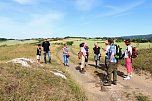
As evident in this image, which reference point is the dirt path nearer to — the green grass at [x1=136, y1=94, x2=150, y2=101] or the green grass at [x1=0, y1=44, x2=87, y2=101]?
the green grass at [x1=136, y1=94, x2=150, y2=101]

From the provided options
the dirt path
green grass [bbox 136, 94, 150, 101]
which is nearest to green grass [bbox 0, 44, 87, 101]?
the dirt path

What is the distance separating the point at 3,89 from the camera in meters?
11.0

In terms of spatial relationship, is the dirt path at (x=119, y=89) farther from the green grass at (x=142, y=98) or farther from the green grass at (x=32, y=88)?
the green grass at (x=32, y=88)

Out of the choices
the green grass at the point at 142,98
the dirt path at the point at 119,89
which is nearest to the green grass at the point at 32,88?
the dirt path at the point at 119,89

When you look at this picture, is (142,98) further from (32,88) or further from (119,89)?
(32,88)

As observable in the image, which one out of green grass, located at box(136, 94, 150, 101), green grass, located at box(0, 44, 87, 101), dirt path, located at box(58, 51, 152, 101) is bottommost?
dirt path, located at box(58, 51, 152, 101)

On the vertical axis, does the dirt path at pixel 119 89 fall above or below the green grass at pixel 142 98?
below

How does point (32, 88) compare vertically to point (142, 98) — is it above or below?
above

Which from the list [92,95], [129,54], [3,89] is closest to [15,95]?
[3,89]

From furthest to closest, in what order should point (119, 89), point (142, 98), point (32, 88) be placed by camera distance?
point (119, 89), point (142, 98), point (32, 88)

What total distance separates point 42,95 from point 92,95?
3.55 meters

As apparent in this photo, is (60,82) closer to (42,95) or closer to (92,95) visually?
(92,95)

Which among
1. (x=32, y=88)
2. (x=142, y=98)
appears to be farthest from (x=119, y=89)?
(x=32, y=88)

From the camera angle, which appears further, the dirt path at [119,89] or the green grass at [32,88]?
the dirt path at [119,89]
